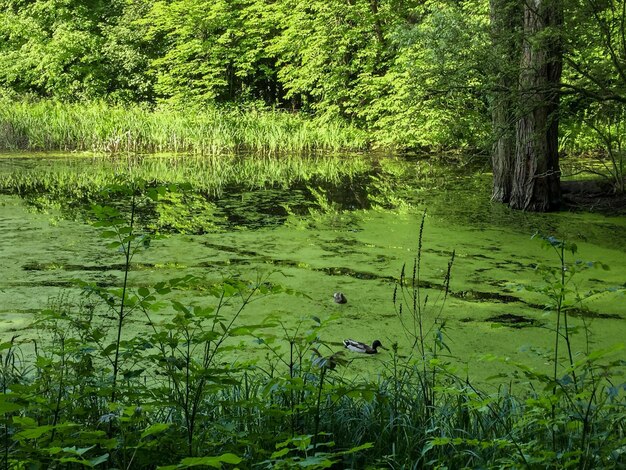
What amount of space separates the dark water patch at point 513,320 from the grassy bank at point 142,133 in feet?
33.1

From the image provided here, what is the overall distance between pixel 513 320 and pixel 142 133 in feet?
34.2

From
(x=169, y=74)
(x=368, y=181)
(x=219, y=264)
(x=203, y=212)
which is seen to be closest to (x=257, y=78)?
(x=169, y=74)

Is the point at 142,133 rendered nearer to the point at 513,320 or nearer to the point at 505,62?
the point at 505,62

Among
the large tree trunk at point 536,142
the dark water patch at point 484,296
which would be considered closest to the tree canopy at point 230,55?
the large tree trunk at point 536,142

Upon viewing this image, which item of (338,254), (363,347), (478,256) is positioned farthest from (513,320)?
(338,254)

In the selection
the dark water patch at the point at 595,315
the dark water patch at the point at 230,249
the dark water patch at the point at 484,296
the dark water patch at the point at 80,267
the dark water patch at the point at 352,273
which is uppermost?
the dark water patch at the point at 230,249

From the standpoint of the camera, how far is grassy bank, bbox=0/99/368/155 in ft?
42.3

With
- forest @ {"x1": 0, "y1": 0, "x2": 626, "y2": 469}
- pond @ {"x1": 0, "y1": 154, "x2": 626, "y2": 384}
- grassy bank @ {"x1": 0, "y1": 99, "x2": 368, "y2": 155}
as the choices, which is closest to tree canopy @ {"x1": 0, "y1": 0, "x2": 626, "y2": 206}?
forest @ {"x1": 0, "y1": 0, "x2": 626, "y2": 469}

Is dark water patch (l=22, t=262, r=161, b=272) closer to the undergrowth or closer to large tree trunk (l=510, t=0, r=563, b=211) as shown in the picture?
the undergrowth

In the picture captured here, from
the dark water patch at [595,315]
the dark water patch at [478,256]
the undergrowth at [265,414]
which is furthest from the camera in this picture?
the dark water patch at [478,256]

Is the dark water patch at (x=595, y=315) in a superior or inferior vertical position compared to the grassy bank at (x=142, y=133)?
inferior

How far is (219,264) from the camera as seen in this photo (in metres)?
4.62

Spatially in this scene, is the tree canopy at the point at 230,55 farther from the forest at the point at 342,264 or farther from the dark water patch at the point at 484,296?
the dark water patch at the point at 484,296

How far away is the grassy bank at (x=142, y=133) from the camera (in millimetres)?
12883
